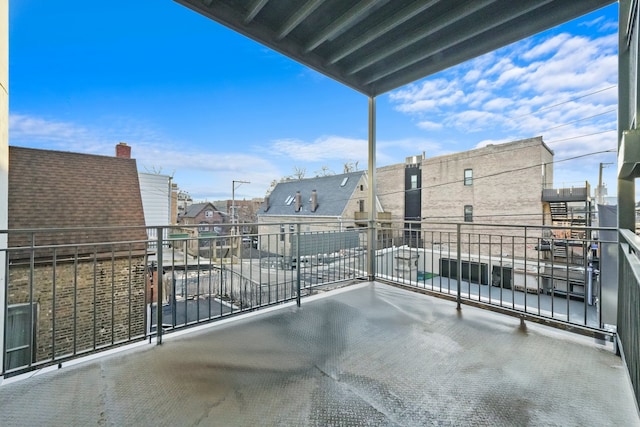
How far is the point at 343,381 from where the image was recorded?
1.54 metres

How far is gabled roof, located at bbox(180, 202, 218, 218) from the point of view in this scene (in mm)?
6718

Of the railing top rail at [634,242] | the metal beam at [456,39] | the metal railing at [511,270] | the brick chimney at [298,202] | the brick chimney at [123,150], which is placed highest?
the metal beam at [456,39]

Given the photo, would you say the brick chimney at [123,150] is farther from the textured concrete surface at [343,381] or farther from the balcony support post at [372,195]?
the textured concrete surface at [343,381]

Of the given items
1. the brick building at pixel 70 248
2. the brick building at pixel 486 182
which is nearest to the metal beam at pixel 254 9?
the brick building at pixel 70 248

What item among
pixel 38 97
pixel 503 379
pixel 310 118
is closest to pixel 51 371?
pixel 503 379

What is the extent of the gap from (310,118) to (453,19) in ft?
32.4

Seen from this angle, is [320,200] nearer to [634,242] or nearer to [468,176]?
[468,176]

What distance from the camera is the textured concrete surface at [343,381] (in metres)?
1.27

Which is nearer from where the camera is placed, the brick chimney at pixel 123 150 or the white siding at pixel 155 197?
the white siding at pixel 155 197

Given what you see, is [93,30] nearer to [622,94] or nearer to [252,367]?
[252,367]

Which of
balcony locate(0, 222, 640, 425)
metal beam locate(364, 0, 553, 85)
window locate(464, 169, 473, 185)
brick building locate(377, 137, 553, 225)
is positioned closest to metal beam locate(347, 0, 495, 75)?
metal beam locate(364, 0, 553, 85)

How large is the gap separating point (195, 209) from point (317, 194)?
962cm

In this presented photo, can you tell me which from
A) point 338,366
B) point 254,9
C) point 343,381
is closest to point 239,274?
point 338,366

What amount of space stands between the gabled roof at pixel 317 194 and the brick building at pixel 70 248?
10.4 meters
